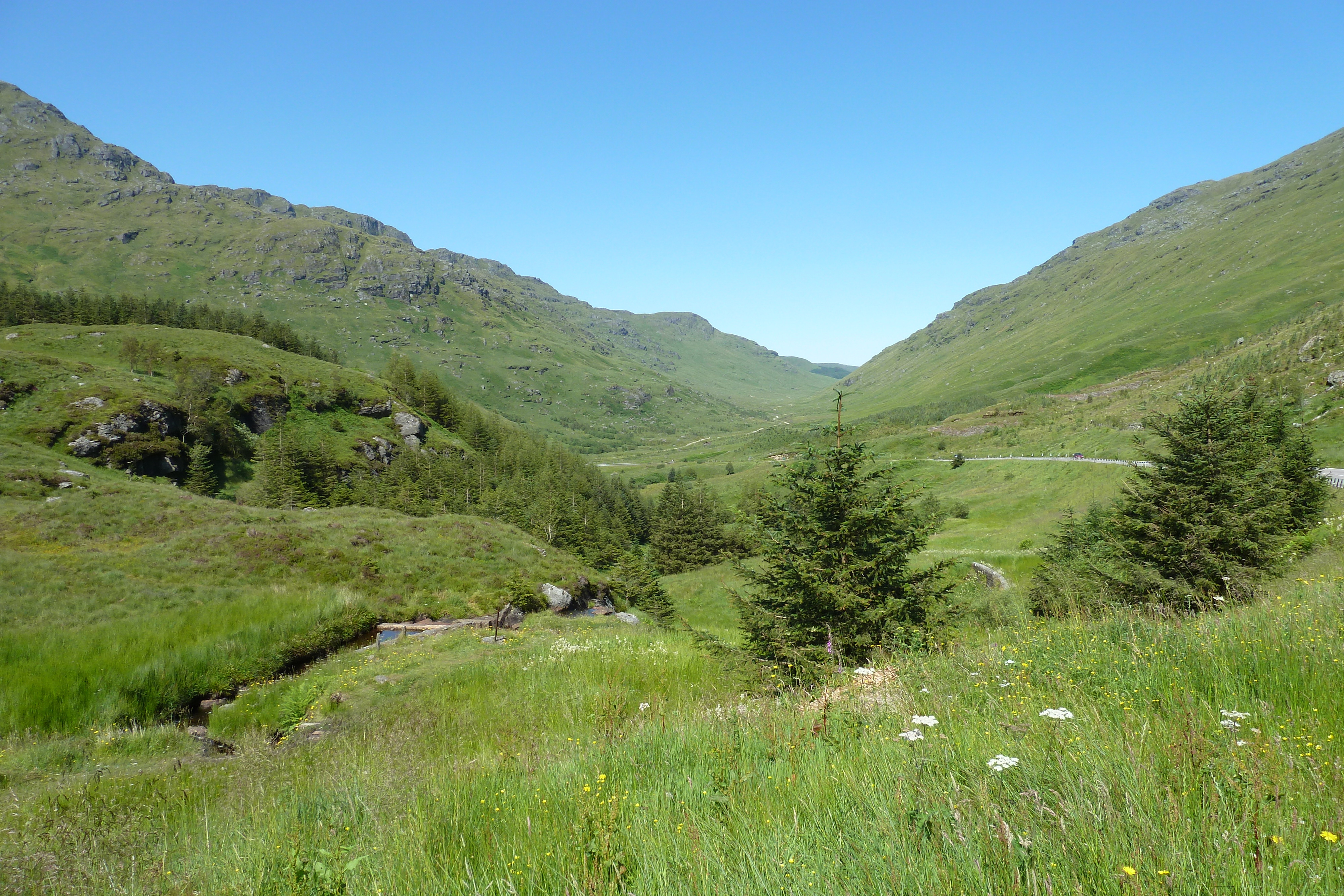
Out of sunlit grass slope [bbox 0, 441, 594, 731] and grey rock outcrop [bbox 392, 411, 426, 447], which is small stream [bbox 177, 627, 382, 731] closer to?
sunlit grass slope [bbox 0, 441, 594, 731]

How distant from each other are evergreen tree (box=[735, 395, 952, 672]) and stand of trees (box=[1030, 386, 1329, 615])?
3489 millimetres

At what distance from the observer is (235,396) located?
73375mm

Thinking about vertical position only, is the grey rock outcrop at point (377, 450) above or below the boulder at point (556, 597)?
above

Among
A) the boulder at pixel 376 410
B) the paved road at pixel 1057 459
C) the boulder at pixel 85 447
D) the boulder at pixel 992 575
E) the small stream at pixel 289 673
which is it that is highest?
the boulder at pixel 376 410

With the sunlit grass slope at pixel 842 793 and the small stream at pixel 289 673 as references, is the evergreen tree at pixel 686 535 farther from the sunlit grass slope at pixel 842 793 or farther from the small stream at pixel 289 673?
the sunlit grass slope at pixel 842 793

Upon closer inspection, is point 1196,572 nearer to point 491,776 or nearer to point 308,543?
point 491,776

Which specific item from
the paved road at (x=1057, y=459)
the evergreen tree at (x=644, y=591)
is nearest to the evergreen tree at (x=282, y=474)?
the evergreen tree at (x=644, y=591)

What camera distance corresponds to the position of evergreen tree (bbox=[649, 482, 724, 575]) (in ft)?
232

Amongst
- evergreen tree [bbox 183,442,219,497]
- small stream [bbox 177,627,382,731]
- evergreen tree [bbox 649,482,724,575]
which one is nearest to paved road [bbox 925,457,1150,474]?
evergreen tree [bbox 649,482,724,575]

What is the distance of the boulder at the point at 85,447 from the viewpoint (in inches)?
1839

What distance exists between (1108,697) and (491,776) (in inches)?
200

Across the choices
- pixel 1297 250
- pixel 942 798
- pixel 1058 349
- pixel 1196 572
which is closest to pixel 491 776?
pixel 942 798

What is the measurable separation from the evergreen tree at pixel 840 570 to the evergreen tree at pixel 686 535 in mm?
59933

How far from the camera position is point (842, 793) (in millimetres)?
3314
